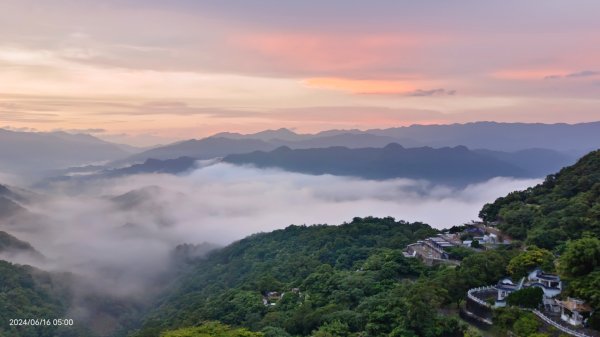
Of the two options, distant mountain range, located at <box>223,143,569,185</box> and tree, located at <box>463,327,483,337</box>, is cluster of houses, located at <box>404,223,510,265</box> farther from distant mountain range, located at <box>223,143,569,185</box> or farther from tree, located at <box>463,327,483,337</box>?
distant mountain range, located at <box>223,143,569,185</box>

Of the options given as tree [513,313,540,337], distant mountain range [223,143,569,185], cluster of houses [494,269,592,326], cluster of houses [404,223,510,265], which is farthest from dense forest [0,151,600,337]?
distant mountain range [223,143,569,185]

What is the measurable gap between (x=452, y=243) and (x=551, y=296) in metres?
14.8

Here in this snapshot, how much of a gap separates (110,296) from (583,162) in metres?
51.7

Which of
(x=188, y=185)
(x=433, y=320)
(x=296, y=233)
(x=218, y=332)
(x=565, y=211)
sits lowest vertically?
(x=188, y=185)

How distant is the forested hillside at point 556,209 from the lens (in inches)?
1037

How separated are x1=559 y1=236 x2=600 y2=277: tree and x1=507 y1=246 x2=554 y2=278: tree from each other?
9.10ft

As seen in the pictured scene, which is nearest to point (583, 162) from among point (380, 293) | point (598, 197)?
point (598, 197)

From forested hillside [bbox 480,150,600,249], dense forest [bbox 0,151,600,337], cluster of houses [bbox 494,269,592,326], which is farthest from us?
forested hillside [bbox 480,150,600,249]

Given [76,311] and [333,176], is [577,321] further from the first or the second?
[333,176]

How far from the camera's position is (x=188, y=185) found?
19588 cm

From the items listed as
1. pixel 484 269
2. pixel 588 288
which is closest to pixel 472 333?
pixel 588 288

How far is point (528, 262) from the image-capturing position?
2184 cm

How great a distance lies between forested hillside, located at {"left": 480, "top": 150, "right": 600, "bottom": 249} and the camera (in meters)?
26.3

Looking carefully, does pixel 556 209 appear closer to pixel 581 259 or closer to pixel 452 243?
pixel 452 243
